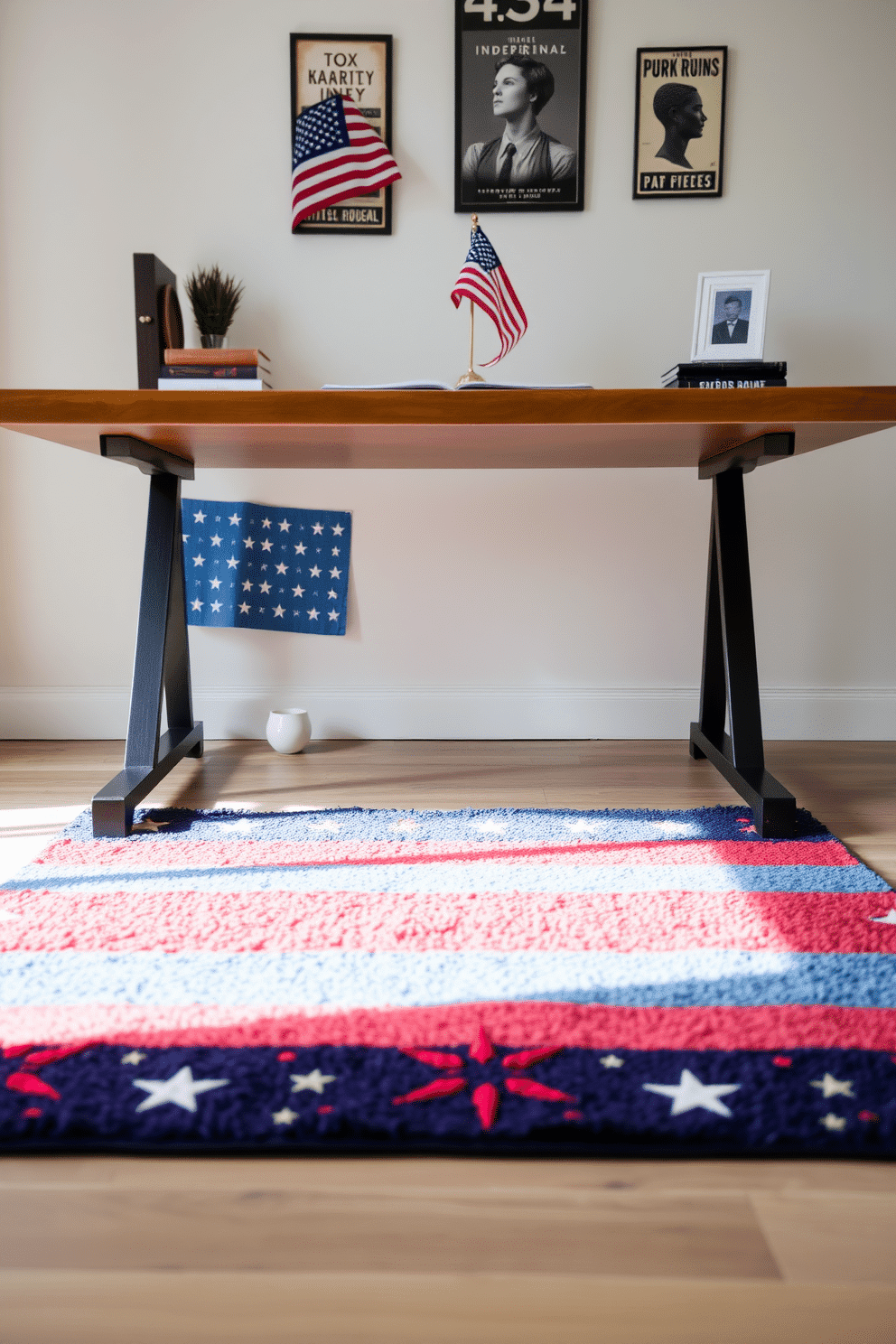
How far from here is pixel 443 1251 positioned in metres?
0.64

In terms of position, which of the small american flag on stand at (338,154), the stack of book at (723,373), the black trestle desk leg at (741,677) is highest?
the small american flag on stand at (338,154)

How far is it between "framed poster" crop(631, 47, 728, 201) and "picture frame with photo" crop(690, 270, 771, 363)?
10.1 inches

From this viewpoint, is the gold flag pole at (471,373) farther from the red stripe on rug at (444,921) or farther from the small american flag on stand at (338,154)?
the red stripe on rug at (444,921)

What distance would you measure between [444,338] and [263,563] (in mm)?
658

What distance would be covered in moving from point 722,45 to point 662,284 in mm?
505

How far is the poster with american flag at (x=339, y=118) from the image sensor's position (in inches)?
78.1

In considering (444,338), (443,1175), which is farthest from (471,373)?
(443,1175)

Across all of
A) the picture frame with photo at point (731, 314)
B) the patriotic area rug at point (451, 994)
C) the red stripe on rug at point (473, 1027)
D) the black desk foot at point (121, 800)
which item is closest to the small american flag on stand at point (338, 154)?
the picture frame with photo at point (731, 314)

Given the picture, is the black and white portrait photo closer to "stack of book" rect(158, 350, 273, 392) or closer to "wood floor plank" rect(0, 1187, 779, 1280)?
"stack of book" rect(158, 350, 273, 392)

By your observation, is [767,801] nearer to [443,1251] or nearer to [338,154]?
[443,1251]

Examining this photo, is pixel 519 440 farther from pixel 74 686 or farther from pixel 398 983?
pixel 74 686

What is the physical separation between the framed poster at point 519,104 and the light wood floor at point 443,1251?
1.95 metres

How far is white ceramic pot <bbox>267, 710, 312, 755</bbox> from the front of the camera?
6.49ft

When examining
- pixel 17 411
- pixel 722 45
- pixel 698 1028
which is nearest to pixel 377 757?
pixel 17 411
